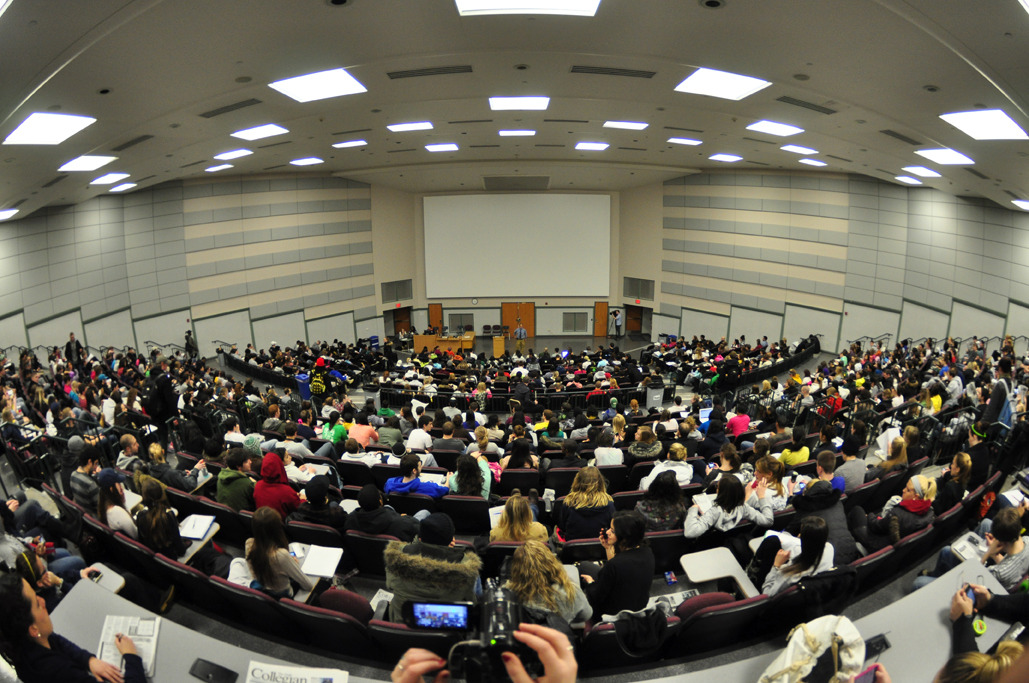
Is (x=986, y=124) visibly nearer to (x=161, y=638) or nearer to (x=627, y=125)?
(x=627, y=125)

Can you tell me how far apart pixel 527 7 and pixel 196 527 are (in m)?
6.11

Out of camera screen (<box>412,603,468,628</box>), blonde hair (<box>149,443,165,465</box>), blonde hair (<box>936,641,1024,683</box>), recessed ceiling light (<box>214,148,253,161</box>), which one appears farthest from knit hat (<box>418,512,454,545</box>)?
recessed ceiling light (<box>214,148,253,161</box>)

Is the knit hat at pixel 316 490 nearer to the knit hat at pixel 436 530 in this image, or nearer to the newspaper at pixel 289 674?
the knit hat at pixel 436 530

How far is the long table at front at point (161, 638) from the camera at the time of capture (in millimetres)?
3336

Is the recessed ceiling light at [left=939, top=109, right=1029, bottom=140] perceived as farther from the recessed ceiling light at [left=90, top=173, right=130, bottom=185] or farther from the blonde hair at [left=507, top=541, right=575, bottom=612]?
the recessed ceiling light at [left=90, top=173, right=130, bottom=185]

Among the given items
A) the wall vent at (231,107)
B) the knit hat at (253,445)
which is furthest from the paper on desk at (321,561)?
the wall vent at (231,107)

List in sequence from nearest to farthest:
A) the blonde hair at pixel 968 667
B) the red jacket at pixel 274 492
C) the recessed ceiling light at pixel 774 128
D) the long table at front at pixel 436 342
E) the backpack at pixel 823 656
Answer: the blonde hair at pixel 968 667
the backpack at pixel 823 656
the red jacket at pixel 274 492
the recessed ceiling light at pixel 774 128
the long table at front at pixel 436 342

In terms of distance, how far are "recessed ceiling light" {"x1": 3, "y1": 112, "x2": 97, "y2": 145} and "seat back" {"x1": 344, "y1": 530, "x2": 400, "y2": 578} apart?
650 centimetres

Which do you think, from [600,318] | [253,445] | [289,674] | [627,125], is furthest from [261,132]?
[600,318]

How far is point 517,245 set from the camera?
25062 mm

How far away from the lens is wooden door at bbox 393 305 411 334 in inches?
1014

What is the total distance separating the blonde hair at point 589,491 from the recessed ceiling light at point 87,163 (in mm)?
10644

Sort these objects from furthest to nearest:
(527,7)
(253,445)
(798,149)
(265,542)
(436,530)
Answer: (798,149) < (253,445) < (527,7) < (436,530) < (265,542)

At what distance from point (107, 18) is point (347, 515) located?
474 cm
